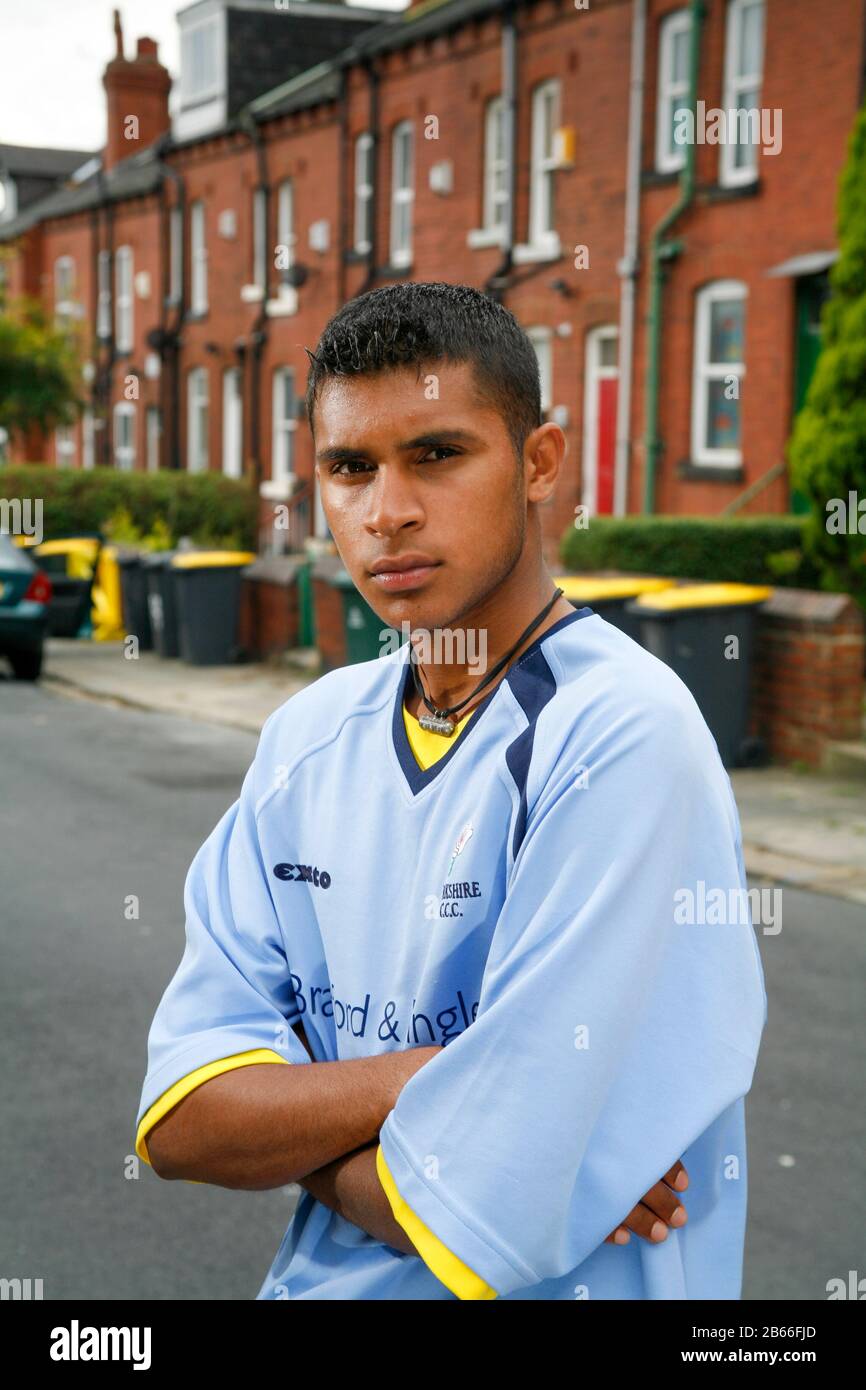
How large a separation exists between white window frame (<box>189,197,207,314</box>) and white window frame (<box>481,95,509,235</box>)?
1078cm

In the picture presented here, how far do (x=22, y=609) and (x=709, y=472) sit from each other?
7.97 m

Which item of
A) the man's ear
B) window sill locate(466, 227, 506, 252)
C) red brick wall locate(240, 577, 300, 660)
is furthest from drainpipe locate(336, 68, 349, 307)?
the man's ear

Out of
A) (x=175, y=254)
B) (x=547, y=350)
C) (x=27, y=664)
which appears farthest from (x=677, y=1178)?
(x=175, y=254)

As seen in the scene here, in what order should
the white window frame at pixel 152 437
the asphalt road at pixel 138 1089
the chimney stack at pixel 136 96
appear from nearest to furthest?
1. the asphalt road at pixel 138 1089
2. the white window frame at pixel 152 437
3. the chimney stack at pixel 136 96

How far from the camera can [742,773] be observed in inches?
464

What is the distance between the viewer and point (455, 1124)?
1.59 meters

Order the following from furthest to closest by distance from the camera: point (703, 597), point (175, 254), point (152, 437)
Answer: point (152, 437), point (175, 254), point (703, 597)

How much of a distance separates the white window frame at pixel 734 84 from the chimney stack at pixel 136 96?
23.5 meters

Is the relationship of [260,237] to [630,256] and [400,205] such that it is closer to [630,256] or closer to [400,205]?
[400,205]

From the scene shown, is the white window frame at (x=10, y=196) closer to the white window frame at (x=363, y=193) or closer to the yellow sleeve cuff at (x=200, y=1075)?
the white window frame at (x=363, y=193)

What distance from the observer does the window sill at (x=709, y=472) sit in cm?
1883

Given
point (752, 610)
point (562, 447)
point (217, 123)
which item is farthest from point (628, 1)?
point (562, 447)

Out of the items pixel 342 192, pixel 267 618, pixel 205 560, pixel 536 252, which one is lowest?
pixel 267 618

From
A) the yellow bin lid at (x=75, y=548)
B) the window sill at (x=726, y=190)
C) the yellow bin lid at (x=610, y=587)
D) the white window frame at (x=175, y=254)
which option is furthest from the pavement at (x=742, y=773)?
the white window frame at (x=175, y=254)
